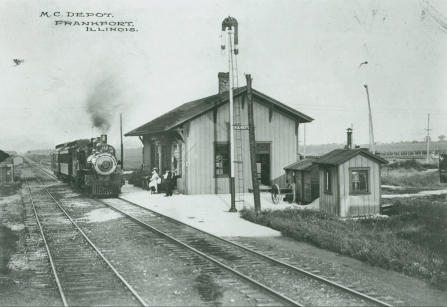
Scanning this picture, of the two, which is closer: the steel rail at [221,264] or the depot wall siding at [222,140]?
the steel rail at [221,264]

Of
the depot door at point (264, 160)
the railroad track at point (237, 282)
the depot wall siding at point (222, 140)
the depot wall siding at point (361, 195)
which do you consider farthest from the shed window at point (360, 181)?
the depot door at point (264, 160)

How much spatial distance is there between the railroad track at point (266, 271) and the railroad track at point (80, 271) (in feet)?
6.23

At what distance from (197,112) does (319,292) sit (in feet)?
48.4

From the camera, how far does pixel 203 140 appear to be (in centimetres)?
2153

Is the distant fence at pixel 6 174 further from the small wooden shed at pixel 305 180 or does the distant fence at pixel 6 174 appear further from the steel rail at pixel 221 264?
the small wooden shed at pixel 305 180

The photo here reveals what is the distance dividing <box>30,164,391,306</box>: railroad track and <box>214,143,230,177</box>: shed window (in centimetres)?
870

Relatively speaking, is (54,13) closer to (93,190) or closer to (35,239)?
(35,239)

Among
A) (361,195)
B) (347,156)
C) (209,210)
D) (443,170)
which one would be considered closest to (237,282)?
(347,156)

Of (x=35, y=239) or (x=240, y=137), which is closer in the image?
(x=35, y=239)

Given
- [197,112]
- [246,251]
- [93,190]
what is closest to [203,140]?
[197,112]

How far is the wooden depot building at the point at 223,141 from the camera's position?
21.4 m

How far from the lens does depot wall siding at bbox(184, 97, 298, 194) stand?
21.4 m

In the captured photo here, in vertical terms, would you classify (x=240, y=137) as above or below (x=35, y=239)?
above

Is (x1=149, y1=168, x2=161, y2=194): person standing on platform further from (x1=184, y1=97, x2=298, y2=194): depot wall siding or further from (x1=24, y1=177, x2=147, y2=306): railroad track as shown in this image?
(x1=24, y1=177, x2=147, y2=306): railroad track
